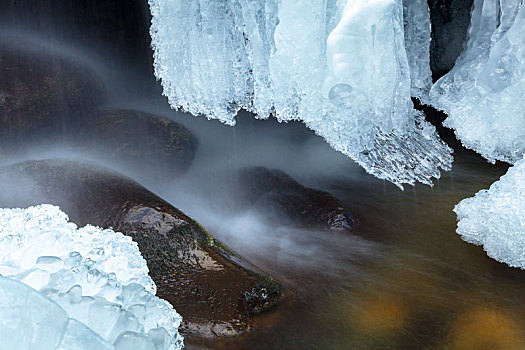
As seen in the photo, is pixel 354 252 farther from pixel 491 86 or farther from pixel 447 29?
pixel 447 29

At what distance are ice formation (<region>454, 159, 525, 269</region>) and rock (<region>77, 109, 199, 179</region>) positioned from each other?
3.16 m

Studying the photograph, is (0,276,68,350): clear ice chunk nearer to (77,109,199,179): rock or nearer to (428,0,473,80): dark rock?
(77,109,199,179): rock

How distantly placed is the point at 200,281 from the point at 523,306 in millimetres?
2097

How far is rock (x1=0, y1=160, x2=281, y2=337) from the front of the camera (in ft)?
10.2

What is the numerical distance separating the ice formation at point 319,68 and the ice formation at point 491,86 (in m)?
0.28

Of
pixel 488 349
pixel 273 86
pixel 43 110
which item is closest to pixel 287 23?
pixel 273 86

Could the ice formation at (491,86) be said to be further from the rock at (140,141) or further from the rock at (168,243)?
the rock at (140,141)

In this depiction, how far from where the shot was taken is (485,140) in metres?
3.99

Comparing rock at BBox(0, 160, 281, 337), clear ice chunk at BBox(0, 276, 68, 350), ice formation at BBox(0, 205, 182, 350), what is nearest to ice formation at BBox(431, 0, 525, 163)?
rock at BBox(0, 160, 281, 337)

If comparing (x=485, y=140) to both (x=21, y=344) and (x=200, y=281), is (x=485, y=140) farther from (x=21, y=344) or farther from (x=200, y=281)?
(x=21, y=344)

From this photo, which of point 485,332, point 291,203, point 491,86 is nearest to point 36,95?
point 291,203

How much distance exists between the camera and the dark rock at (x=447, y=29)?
22.7 feet

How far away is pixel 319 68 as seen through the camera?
3.64m

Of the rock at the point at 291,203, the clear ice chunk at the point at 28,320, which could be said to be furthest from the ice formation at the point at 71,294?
the rock at the point at 291,203
